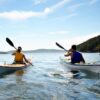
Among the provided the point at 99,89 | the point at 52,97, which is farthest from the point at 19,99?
the point at 99,89

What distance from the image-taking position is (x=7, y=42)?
96.8 feet

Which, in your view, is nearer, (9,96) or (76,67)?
(9,96)

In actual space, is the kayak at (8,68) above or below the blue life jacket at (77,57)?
below

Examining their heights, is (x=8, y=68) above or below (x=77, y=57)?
below

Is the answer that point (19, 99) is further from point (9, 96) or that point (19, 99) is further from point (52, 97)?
point (52, 97)

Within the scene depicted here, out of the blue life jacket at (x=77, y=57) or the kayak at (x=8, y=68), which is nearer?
the kayak at (x=8, y=68)

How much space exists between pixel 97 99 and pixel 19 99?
3796 mm

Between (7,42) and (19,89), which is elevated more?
(7,42)

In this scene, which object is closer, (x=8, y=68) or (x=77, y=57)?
(x=8, y=68)

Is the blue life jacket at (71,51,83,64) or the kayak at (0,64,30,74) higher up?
the blue life jacket at (71,51,83,64)

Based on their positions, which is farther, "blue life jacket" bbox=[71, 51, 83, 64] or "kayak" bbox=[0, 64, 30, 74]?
"blue life jacket" bbox=[71, 51, 83, 64]

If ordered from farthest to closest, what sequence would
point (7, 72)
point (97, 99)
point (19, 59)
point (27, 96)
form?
point (19, 59), point (7, 72), point (27, 96), point (97, 99)

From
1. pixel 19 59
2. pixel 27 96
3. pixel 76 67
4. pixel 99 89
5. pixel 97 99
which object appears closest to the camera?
pixel 97 99

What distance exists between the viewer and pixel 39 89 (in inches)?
569
